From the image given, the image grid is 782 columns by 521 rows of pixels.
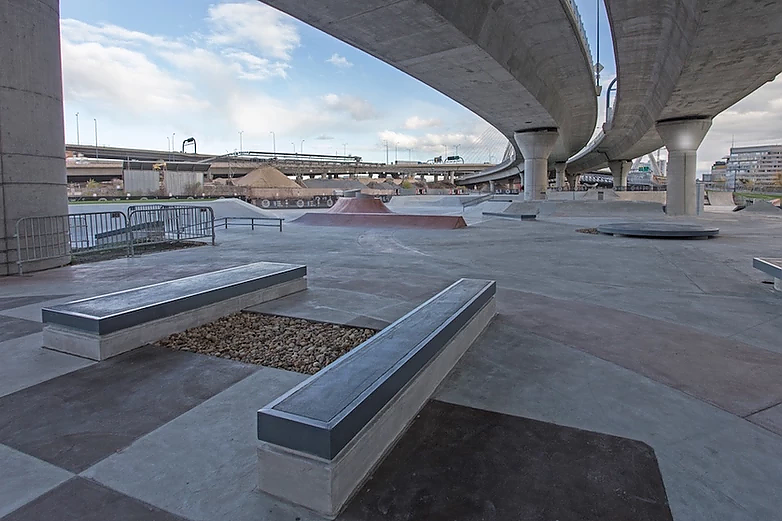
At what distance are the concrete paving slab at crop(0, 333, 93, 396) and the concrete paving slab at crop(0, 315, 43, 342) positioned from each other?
28 centimetres

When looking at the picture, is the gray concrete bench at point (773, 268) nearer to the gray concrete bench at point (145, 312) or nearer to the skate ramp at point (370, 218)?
the gray concrete bench at point (145, 312)

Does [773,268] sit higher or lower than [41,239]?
lower

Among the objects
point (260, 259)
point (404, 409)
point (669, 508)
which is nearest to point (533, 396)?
point (404, 409)

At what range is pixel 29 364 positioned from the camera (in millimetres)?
4719

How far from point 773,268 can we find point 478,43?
12.6 metres

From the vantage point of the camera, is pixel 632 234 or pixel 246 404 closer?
pixel 246 404

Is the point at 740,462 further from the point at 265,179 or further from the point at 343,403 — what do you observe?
the point at 265,179

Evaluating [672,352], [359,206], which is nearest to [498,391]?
[672,352]

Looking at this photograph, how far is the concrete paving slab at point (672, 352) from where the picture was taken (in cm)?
422

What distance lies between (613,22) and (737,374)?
16631 millimetres

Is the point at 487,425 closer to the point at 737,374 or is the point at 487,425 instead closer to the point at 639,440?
the point at 639,440

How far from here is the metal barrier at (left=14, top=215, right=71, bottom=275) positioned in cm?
1021

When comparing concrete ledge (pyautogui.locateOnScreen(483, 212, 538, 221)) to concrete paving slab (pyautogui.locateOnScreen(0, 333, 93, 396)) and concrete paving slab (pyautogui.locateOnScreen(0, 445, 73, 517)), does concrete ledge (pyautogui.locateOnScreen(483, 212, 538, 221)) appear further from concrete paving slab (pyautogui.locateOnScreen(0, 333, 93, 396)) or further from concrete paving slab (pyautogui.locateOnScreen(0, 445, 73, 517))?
concrete paving slab (pyautogui.locateOnScreen(0, 445, 73, 517))

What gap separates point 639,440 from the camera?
337cm
